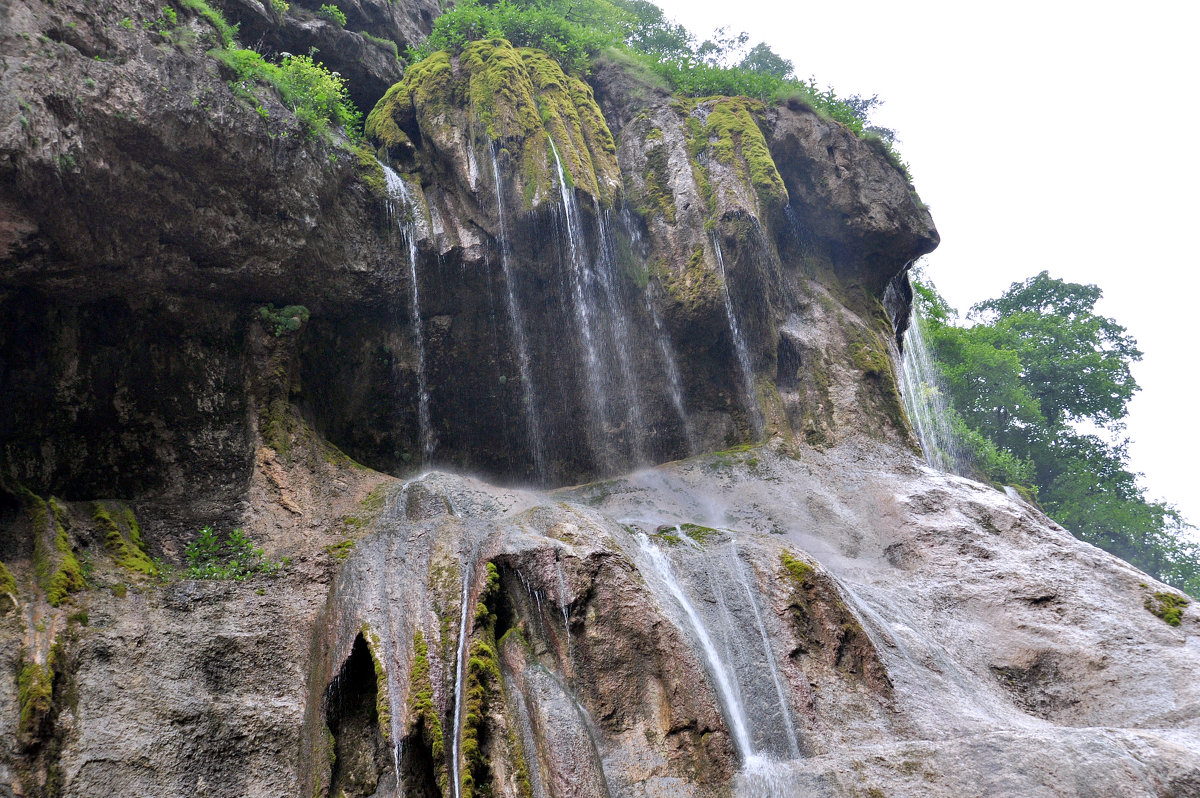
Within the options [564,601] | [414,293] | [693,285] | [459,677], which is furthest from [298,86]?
[459,677]

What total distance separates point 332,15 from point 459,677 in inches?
564

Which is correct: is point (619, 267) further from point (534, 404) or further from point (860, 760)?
point (860, 760)

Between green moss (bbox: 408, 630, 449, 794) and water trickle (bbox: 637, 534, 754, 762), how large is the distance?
264 centimetres

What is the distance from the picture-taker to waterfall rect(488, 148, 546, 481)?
505 inches

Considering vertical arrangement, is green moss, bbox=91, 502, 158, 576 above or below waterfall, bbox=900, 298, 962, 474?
below

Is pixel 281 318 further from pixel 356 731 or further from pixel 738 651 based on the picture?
pixel 738 651

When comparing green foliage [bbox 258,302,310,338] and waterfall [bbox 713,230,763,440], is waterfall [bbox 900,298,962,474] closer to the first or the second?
waterfall [bbox 713,230,763,440]

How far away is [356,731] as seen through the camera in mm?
6727

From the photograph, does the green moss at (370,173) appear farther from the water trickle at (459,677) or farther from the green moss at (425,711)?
the green moss at (425,711)

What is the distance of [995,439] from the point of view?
1134 inches

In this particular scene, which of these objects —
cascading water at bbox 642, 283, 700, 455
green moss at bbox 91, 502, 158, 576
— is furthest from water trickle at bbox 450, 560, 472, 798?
cascading water at bbox 642, 283, 700, 455

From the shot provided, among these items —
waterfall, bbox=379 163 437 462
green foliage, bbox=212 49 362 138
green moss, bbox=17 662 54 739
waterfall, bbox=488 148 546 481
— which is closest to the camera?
green moss, bbox=17 662 54 739

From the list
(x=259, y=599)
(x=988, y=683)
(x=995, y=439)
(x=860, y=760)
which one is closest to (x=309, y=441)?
(x=259, y=599)

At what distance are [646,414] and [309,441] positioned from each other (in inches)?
251
